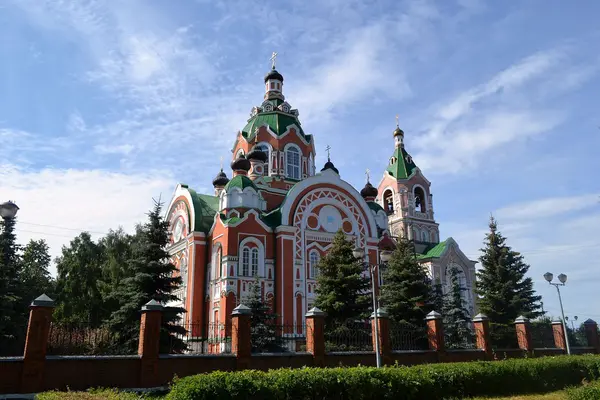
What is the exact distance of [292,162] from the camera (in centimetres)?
3225

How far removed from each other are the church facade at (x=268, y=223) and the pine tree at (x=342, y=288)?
447cm

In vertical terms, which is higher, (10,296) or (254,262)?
(254,262)

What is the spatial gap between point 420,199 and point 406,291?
24159mm

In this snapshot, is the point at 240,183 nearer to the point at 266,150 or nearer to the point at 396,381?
the point at 266,150

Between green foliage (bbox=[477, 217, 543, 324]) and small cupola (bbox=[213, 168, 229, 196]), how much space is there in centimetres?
1607

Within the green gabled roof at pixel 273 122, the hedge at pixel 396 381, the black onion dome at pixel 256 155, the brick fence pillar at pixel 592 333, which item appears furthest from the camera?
the green gabled roof at pixel 273 122

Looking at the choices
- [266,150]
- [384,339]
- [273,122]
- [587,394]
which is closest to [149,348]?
[384,339]

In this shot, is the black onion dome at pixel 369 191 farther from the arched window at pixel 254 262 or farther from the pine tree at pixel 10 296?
the pine tree at pixel 10 296

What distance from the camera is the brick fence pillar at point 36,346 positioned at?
11.2 m

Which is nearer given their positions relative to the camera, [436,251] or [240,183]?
[240,183]

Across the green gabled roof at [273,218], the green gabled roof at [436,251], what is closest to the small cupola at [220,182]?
the green gabled roof at [273,218]

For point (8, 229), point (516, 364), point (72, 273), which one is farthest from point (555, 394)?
point (72, 273)

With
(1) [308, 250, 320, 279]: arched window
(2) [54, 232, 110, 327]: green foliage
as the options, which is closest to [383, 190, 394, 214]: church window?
(1) [308, 250, 320, 279]: arched window

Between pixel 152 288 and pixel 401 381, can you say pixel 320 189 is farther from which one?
pixel 401 381
